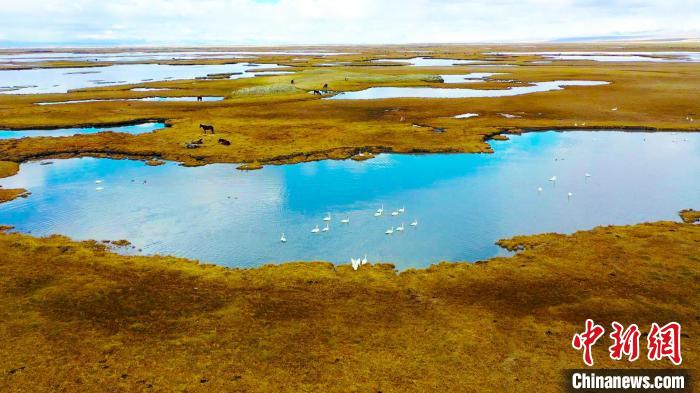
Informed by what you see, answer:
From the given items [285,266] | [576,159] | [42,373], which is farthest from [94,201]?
[576,159]

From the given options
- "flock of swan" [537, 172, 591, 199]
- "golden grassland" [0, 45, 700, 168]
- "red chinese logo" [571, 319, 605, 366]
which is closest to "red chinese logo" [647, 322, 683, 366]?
"red chinese logo" [571, 319, 605, 366]

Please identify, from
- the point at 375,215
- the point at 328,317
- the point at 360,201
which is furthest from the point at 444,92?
the point at 328,317

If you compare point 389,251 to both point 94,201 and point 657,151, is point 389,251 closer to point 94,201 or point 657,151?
point 94,201

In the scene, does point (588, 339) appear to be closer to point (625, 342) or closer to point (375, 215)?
point (625, 342)

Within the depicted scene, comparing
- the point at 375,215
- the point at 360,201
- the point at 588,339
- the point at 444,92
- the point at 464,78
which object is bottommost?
the point at 588,339

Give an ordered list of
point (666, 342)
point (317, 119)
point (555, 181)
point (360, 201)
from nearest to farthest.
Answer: point (666, 342)
point (360, 201)
point (555, 181)
point (317, 119)
